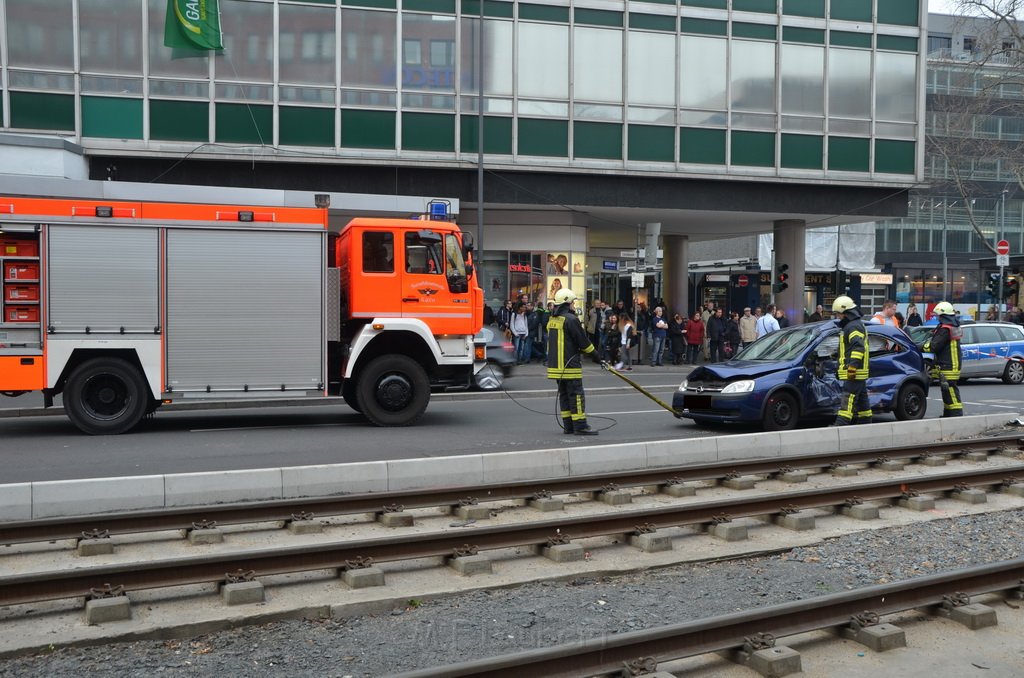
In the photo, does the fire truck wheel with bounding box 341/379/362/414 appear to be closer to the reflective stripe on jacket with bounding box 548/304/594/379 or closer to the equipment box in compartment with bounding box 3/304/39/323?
the reflective stripe on jacket with bounding box 548/304/594/379

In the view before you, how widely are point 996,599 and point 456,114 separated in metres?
22.1

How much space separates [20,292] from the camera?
1235cm

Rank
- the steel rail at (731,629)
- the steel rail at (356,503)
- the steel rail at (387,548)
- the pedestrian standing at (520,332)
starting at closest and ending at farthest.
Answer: the steel rail at (731,629), the steel rail at (387,548), the steel rail at (356,503), the pedestrian standing at (520,332)

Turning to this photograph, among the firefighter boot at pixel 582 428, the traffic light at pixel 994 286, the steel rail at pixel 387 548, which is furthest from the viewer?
the traffic light at pixel 994 286

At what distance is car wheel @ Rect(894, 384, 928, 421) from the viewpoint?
14.4 m

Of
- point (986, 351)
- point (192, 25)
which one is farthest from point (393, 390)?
point (986, 351)

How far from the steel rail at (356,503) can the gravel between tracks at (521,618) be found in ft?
7.21

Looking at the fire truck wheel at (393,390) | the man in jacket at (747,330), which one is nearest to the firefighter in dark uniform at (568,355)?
the fire truck wheel at (393,390)

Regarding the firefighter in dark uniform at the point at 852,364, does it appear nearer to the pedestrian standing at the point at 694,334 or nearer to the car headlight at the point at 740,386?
the car headlight at the point at 740,386

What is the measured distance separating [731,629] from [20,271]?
34.3 ft

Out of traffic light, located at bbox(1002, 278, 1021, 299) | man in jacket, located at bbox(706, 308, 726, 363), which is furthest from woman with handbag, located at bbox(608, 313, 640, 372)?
traffic light, located at bbox(1002, 278, 1021, 299)

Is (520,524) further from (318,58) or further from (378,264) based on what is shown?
(318,58)

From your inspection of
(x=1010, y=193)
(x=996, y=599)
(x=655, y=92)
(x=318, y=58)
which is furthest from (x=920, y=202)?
(x=996, y=599)

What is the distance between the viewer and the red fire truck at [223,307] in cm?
1239
